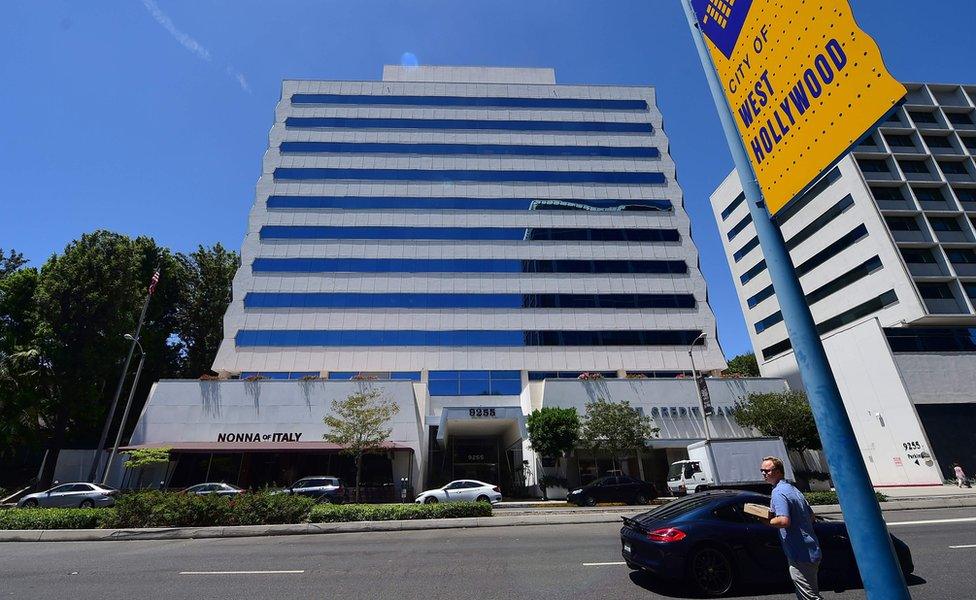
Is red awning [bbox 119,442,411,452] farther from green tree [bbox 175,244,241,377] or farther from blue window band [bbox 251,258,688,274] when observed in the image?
green tree [bbox 175,244,241,377]

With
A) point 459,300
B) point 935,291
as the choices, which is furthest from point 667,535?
point 935,291

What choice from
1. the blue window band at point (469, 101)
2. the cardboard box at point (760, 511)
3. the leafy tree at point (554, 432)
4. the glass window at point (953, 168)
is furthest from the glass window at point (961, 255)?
the cardboard box at point (760, 511)

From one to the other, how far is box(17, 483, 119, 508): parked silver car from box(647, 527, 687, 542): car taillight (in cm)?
2857

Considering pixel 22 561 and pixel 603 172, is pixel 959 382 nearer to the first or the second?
pixel 603 172

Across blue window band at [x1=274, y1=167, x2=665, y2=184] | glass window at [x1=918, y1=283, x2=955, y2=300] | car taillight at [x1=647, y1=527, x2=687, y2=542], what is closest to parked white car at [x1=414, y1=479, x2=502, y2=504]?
car taillight at [x1=647, y1=527, x2=687, y2=542]

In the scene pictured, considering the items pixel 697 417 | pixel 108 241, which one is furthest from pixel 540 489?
pixel 108 241

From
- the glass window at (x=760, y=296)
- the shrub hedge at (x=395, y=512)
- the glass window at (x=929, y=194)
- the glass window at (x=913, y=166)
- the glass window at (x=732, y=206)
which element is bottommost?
the shrub hedge at (x=395, y=512)

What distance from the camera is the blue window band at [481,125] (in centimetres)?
4678

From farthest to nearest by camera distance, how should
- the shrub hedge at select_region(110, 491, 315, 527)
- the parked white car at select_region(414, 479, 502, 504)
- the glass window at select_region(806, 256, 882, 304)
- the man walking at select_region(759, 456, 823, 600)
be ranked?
the glass window at select_region(806, 256, 882, 304) → the parked white car at select_region(414, 479, 502, 504) → the shrub hedge at select_region(110, 491, 315, 527) → the man walking at select_region(759, 456, 823, 600)

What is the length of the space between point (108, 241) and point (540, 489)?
1454 inches

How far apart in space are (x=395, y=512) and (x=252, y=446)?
17.3m

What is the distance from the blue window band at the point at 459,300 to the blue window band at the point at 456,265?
2.42m

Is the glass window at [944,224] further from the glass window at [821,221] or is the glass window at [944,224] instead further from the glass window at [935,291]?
the glass window at [821,221]

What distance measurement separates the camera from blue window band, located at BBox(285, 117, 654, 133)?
46781mm
